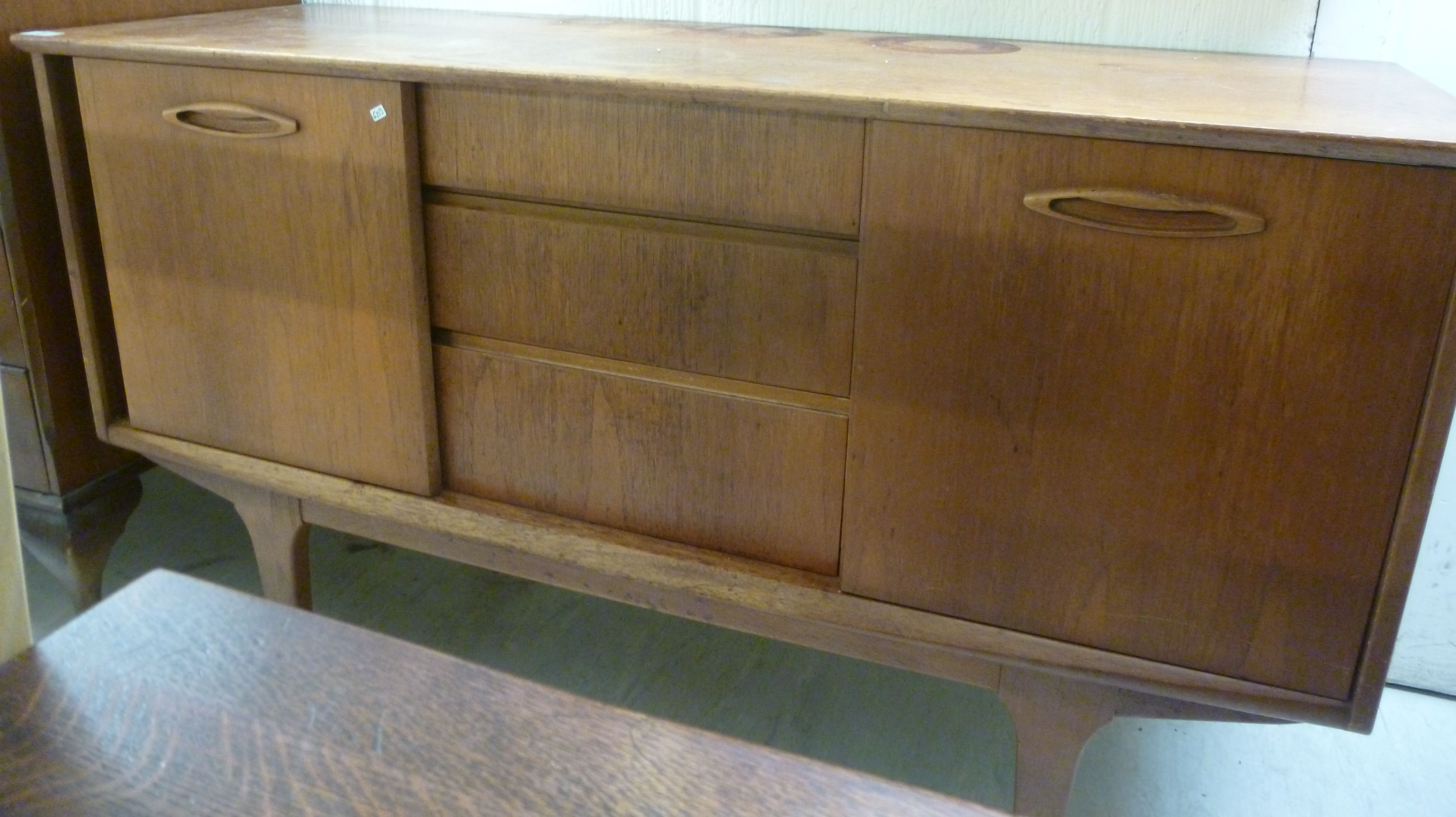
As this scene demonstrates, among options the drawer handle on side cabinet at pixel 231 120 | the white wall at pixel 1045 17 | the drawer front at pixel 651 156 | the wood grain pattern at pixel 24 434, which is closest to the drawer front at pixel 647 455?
the drawer front at pixel 651 156

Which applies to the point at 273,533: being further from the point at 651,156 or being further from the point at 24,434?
the point at 651,156

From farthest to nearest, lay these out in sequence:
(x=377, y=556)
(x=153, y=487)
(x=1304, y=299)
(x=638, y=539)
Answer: (x=153, y=487) < (x=377, y=556) < (x=638, y=539) < (x=1304, y=299)

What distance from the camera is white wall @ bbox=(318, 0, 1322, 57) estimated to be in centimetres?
133

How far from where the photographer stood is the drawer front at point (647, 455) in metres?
1.09

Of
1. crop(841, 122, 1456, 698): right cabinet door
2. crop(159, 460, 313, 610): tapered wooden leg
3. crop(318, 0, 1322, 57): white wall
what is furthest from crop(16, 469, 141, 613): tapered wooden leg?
crop(841, 122, 1456, 698): right cabinet door

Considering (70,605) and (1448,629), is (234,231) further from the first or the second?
(1448,629)

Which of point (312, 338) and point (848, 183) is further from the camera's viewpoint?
point (312, 338)

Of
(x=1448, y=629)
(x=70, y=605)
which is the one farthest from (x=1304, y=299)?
Result: (x=70, y=605)

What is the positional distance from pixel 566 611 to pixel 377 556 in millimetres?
361

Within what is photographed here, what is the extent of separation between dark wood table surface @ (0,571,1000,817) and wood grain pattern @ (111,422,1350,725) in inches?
22.1

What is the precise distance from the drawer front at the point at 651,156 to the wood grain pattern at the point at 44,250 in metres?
0.54

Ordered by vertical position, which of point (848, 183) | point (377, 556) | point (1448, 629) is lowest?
point (377, 556)

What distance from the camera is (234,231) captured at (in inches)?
49.6

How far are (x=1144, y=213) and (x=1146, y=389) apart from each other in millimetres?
143
